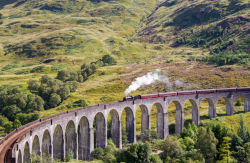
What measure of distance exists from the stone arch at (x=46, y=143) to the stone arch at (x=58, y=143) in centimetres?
344

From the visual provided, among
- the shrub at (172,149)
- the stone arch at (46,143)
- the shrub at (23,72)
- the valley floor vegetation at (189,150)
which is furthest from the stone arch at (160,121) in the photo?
the shrub at (23,72)

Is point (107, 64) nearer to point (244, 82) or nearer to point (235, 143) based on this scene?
point (244, 82)

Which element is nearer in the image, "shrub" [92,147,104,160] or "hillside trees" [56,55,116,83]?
"shrub" [92,147,104,160]

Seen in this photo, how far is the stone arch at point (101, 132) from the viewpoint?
2336 inches

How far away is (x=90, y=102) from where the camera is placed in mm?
100938

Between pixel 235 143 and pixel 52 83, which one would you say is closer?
pixel 235 143

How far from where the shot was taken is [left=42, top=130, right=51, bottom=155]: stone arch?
45.8 m

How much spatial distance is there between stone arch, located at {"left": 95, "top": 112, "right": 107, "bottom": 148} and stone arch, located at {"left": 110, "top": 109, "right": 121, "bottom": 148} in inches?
167

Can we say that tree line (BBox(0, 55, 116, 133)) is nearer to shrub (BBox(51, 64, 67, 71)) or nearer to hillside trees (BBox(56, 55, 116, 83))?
hillside trees (BBox(56, 55, 116, 83))

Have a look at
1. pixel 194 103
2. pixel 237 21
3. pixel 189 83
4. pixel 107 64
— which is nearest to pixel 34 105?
pixel 194 103

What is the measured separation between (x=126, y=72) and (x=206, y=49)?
79309 mm

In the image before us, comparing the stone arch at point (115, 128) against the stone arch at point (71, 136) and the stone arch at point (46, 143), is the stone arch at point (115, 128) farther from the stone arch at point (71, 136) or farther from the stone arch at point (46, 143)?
the stone arch at point (46, 143)

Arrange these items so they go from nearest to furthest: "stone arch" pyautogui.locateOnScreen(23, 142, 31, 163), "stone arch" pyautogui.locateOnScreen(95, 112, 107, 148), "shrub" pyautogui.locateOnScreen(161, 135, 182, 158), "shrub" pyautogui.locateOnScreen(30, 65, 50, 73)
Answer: "stone arch" pyautogui.locateOnScreen(23, 142, 31, 163) → "shrub" pyautogui.locateOnScreen(161, 135, 182, 158) → "stone arch" pyautogui.locateOnScreen(95, 112, 107, 148) → "shrub" pyautogui.locateOnScreen(30, 65, 50, 73)

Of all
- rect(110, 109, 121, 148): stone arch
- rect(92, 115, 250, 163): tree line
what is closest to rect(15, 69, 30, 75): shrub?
rect(110, 109, 121, 148): stone arch
